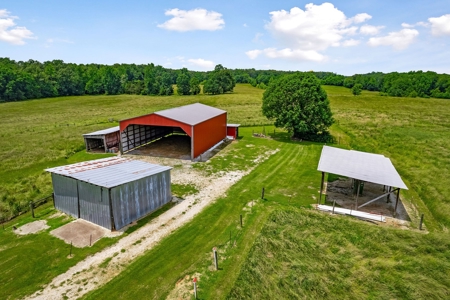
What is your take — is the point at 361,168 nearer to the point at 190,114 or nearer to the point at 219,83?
the point at 190,114

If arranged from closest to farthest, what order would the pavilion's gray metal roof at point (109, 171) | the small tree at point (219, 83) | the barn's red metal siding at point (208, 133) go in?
the pavilion's gray metal roof at point (109, 171) < the barn's red metal siding at point (208, 133) < the small tree at point (219, 83)

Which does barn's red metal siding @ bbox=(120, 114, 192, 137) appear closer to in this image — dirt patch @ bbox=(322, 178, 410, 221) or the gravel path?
the gravel path

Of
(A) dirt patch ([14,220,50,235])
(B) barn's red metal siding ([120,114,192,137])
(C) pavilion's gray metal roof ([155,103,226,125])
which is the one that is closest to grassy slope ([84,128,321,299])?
(A) dirt patch ([14,220,50,235])

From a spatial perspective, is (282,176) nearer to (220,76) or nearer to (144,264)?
(144,264)

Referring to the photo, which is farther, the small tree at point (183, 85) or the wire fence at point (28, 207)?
the small tree at point (183, 85)

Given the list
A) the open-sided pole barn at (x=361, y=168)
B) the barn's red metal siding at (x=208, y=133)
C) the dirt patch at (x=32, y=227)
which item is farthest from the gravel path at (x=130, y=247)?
the open-sided pole barn at (x=361, y=168)

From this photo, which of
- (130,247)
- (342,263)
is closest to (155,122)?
(130,247)

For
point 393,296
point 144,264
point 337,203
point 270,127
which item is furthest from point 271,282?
point 270,127

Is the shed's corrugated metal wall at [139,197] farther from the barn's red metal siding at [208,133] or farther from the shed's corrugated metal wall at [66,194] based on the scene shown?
the barn's red metal siding at [208,133]

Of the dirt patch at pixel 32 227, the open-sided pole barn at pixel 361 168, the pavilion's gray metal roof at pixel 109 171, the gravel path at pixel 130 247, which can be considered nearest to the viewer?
the gravel path at pixel 130 247
